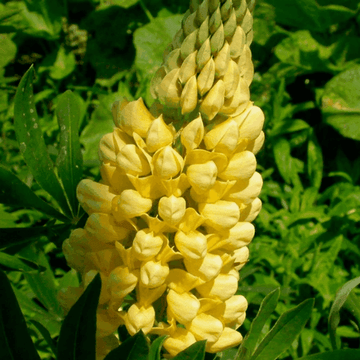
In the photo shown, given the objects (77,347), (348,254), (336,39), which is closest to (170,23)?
(336,39)

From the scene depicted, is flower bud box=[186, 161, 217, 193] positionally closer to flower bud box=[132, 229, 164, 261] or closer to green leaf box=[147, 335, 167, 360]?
flower bud box=[132, 229, 164, 261]

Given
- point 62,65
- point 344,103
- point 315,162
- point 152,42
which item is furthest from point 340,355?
point 62,65

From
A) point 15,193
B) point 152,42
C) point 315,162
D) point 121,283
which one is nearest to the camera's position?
point 121,283

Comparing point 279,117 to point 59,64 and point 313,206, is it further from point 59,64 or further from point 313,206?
point 59,64

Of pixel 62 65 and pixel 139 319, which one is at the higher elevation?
pixel 139 319

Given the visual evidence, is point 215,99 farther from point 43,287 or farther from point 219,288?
point 43,287

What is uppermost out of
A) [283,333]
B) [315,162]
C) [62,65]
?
[283,333]
